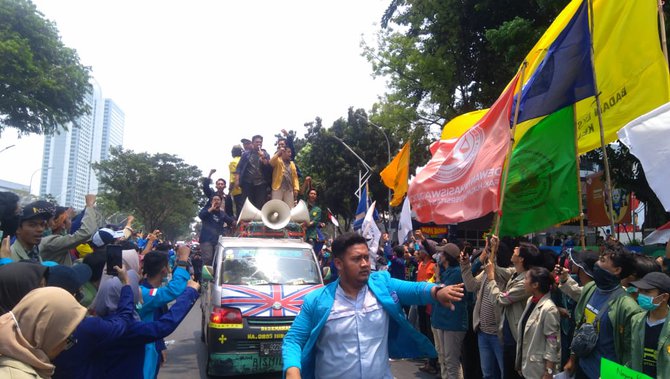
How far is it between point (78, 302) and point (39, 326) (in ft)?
2.02

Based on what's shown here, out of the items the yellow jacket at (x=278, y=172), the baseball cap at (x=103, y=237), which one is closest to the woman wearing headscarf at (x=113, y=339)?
the baseball cap at (x=103, y=237)

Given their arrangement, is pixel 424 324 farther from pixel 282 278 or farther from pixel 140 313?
pixel 140 313

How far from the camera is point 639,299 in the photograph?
368 centimetres

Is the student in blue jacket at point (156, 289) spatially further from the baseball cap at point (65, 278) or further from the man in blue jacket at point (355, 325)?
the man in blue jacket at point (355, 325)

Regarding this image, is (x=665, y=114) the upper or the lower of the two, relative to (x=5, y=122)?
lower

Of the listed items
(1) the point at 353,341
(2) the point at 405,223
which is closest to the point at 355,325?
(1) the point at 353,341

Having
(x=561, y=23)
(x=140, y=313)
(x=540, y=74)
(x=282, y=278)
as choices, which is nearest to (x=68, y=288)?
(x=140, y=313)

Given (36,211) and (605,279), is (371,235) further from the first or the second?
(36,211)

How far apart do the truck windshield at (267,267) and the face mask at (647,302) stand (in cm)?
444

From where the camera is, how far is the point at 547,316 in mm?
4648

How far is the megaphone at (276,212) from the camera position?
8695 mm

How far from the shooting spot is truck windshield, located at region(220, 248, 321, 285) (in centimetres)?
711

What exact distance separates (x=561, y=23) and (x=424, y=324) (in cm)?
518

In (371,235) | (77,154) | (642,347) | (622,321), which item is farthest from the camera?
(77,154)
